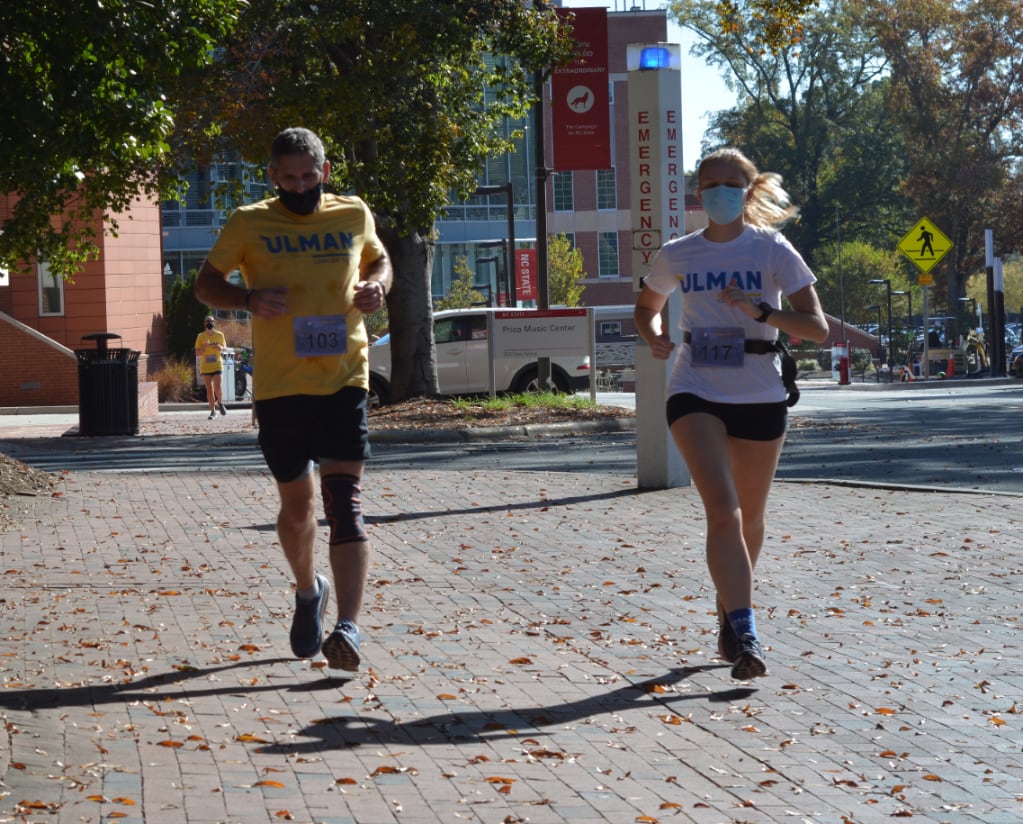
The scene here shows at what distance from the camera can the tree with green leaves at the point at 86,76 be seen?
429 inches

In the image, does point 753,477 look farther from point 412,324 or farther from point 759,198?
point 412,324

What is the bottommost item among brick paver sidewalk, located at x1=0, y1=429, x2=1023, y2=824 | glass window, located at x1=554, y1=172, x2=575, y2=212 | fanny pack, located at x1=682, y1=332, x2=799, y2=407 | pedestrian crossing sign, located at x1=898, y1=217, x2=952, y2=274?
brick paver sidewalk, located at x1=0, y1=429, x2=1023, y2=824

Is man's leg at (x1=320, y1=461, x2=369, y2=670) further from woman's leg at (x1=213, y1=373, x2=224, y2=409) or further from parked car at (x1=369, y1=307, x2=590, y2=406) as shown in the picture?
woman's leg at (x1=213, y1=373, x2=224, y2=409)

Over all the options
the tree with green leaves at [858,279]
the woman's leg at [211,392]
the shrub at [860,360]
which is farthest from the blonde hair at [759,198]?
the tree with green leaves at [858,279]

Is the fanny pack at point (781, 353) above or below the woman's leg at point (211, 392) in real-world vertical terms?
above

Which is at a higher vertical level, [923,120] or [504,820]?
[923,120]

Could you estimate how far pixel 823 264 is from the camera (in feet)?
288

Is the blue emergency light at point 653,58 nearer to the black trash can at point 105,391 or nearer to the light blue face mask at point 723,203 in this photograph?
the light blue face mask at point 723,203

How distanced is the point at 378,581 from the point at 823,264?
268 ft

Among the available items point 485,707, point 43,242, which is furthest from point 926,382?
point 485,707

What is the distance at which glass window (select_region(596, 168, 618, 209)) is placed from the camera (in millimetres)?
79812

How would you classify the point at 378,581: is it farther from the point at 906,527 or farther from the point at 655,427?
the point at 655,427

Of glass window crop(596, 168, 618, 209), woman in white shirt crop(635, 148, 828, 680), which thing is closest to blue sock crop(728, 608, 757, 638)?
woman in white shirt crop(635, 148, 828, 680)

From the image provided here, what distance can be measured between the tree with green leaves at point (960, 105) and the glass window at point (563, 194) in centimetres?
1966
